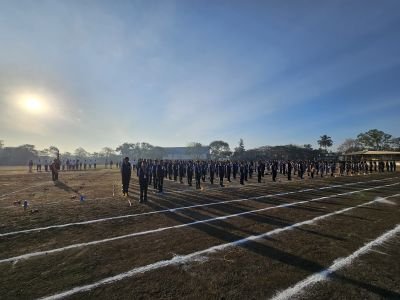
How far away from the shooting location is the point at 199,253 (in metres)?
6.45

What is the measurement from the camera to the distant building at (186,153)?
11194cm

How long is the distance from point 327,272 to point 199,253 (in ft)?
9.40

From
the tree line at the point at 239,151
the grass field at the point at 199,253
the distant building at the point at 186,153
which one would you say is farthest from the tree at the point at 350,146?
the grass field at the point at 199,253

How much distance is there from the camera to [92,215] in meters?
10.5

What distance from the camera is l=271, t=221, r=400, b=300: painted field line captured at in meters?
4.56

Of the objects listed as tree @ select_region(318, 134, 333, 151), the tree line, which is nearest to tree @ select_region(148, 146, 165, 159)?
the tree line

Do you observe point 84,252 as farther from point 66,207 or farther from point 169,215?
point 66,207

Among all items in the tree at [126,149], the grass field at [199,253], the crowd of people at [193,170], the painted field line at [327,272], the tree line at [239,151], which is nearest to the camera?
the painted field line at [327,272]

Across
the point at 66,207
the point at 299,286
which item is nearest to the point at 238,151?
the point at 66,207

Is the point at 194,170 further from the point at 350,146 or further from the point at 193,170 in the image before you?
the point at 350,146

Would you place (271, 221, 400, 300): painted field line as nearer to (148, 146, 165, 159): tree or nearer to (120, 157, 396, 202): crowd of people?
(120, 157, 396, 202): crowd of people

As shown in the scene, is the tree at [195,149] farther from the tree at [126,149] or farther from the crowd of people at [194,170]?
the crowd of people at [194,170]

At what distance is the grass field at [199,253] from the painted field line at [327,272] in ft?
0.07

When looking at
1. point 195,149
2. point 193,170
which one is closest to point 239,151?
point 195,149
